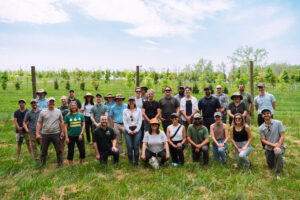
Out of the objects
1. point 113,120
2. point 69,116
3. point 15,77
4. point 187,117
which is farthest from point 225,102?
point 15,77

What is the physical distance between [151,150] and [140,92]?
198 centimetres

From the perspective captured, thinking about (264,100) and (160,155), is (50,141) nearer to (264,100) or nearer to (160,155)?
(160,155)

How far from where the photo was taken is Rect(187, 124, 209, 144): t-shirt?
18.9 ft

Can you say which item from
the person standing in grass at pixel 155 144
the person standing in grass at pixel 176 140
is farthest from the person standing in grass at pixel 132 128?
the person standing in grass at pixel 176 140

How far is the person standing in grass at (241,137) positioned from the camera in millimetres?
5371

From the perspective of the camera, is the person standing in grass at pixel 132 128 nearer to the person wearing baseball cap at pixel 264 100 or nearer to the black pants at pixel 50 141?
the black pants at pixel 50 141

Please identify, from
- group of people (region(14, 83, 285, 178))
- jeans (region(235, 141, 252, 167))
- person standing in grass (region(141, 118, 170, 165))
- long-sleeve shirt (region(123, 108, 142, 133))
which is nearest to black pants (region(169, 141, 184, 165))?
group of people (region(14, 83, 285, 178))

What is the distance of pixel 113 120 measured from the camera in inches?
259

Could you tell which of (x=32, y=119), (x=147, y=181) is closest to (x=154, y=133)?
(x=147, y=181)

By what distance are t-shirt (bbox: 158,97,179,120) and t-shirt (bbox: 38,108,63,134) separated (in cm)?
288

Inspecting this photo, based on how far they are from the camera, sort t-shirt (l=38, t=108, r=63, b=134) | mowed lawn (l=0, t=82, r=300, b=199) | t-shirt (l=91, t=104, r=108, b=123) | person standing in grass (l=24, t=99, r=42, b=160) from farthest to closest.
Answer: t-shirt (l=91, t=104, r=108, b=123) → person standing in grass (l=24, t=99, r=42, b=160) → t-shirt (l=38, t=108, r=63, b=134) → mowed lawn (l=0, t=82, r=300, b=199)

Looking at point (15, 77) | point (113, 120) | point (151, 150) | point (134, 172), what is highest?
point (15, 77)

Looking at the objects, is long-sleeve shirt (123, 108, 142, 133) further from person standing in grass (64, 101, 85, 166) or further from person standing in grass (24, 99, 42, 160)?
person standing in grass (24, 99, 42, 160)

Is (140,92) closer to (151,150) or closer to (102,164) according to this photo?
(151,150)
